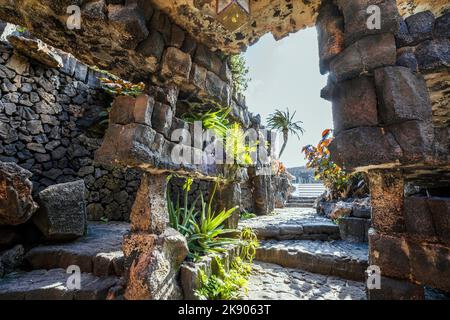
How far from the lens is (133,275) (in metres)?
1.66

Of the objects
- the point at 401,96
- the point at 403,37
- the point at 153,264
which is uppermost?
the point at 403,37

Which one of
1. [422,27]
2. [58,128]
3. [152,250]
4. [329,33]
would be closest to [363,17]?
[329,33]

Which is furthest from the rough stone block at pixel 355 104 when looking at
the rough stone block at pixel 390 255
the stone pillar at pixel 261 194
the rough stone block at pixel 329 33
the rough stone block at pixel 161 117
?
the stone pillar at pixel 261 194

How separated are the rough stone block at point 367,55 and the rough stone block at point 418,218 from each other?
1.07m

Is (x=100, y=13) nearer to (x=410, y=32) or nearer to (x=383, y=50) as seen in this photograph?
(x=383, y=50)

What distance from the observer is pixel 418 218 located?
1.56m

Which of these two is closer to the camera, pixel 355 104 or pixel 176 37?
pixel 355 104

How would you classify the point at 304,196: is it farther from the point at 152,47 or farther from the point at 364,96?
the point at 152,47

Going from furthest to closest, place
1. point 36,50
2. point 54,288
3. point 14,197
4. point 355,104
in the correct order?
1. point 36,50
2. point 14,197
3. point 54,288
4. point 355,104

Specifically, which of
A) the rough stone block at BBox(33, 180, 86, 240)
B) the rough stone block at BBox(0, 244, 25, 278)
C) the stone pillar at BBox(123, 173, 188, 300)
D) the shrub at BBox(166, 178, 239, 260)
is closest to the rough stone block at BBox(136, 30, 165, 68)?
the stone pillar at BBox(123, 173, 188, 300)

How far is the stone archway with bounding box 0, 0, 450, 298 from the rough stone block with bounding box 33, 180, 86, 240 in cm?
180

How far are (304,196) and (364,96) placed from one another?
1217cm

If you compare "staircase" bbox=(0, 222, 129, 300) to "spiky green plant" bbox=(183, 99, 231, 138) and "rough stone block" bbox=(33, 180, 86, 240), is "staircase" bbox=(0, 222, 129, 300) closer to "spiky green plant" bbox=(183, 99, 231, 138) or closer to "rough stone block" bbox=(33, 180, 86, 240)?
"rough stone block" bbox=(33, 180, 86, 240)

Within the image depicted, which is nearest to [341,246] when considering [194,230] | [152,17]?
[194,230]
